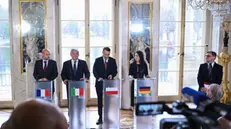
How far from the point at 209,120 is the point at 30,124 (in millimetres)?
609

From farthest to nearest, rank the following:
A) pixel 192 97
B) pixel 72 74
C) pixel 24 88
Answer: pixel 24 88
pixel 72 74
pixel 192 97

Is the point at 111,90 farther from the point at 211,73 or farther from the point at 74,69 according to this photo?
the point at 211,73

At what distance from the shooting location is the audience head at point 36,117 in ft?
3.32

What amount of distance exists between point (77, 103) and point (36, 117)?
4.20 metres

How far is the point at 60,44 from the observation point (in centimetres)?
729

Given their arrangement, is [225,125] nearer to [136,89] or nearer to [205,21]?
[136,89]

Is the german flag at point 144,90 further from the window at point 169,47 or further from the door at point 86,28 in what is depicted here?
the window at point 169,47

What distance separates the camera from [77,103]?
5.17 meters

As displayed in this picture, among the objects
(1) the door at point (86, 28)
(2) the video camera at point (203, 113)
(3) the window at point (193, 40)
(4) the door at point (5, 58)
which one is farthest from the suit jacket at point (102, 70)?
(2) the video camera at point (203, 113)

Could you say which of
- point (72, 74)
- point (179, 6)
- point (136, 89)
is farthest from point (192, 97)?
point (179, 6)

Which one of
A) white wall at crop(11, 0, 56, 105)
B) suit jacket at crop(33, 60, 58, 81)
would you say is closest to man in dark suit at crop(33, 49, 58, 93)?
suit jacket at crop(33, 60, 58, 81)

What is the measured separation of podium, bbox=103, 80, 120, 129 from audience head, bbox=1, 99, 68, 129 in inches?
164

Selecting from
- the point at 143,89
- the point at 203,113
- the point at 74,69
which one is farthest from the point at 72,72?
the point at 203,113

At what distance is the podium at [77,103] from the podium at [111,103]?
0.39 m
